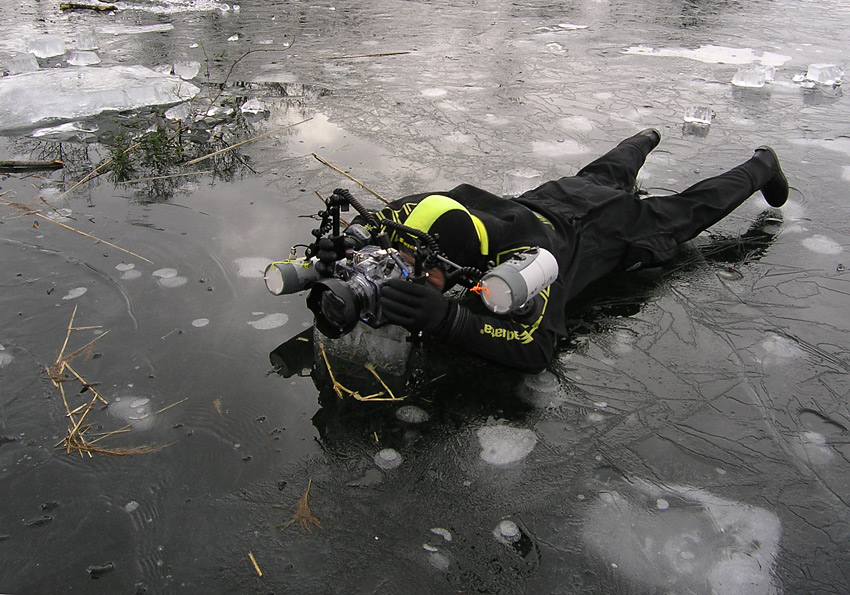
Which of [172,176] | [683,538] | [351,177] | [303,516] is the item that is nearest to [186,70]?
[172,176]

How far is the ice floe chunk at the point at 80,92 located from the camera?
4.73 m

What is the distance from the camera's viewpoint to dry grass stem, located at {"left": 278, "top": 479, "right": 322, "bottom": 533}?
6.31ft

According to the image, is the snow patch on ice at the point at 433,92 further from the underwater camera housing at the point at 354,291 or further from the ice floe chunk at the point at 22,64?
the underwater camera housing at the point at 354,291

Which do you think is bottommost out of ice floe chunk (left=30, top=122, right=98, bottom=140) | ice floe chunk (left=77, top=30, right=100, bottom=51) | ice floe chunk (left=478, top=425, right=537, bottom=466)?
ice floe chunk (left=478, top=425, right=537, bottom=466)

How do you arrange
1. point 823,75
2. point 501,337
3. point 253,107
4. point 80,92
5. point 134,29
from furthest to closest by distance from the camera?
1. point 134,29
2. point 823,75
3. point 253,107
4. point 80,92
5. point 501,337

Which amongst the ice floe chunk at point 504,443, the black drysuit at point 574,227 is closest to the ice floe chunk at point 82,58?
the black drysuit at point 574,227

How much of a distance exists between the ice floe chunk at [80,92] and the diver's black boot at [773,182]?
4128 mm

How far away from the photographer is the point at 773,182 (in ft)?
12.2

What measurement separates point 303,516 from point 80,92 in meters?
4.35

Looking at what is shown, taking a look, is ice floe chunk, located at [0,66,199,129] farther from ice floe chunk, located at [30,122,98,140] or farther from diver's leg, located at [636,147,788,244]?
diver's leg, located at [636,147,788,244]

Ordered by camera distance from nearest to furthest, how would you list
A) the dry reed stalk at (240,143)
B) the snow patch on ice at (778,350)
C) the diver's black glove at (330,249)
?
the diver's black glove at (330,249) → the snow patch on ice at (778,350) → the dry reed stalk at (240,143)

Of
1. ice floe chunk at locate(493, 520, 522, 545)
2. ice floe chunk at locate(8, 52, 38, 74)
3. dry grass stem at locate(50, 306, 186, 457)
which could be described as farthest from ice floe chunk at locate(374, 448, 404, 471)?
ice floe chunk at locate(8, 52, 38, 74)

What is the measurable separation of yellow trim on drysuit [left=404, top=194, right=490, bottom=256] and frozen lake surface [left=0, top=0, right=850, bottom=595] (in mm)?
437

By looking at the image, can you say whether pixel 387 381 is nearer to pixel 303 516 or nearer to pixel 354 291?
pixel 354 291
